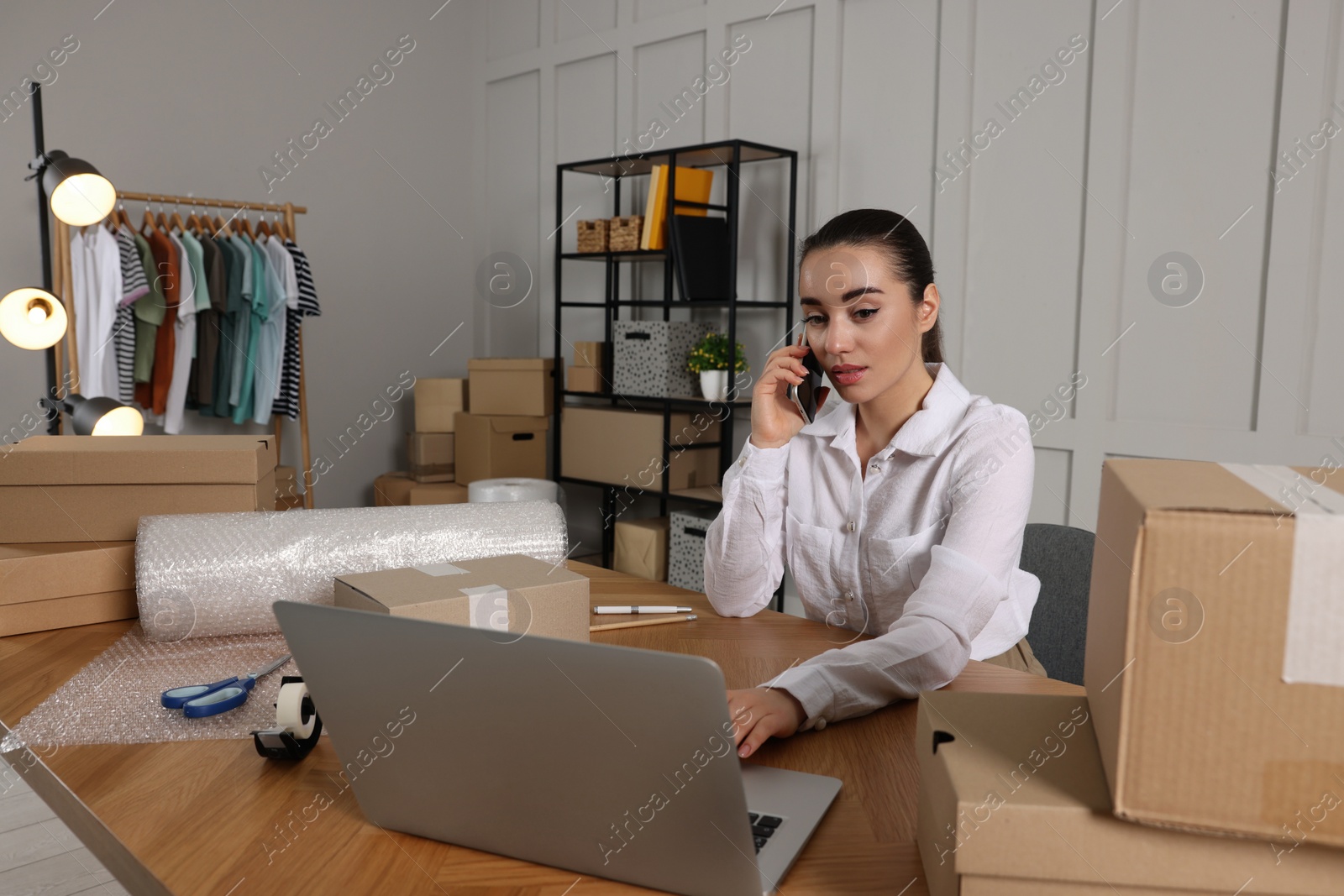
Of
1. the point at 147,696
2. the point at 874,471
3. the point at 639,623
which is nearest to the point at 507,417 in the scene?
the point at 874,471

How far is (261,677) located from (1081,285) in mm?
2497

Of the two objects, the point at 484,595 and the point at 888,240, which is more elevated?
the point at 888,240

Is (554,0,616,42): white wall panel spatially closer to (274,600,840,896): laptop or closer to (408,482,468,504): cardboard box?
(408,482,468,504): cardboard box

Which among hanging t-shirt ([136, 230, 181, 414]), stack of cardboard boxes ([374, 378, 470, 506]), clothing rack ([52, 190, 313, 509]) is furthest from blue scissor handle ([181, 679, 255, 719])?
stack of cardboard boxes ([374, 378, 470, 506])

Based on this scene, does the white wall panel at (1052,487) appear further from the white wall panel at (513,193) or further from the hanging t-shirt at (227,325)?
the hanging t-shirt at (227,325)

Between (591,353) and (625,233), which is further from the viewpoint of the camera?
(591,353)

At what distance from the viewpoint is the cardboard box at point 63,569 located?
1279 mm

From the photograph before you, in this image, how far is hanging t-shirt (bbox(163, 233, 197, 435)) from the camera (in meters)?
3.56

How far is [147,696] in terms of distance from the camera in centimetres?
106

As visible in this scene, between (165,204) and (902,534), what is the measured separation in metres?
3.53

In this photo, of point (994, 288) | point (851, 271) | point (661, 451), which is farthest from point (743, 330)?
point (851, 271)

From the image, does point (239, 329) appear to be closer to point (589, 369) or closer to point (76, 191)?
point (589, 369)

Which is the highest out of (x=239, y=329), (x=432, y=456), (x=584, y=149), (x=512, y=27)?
(x=512, y=27)

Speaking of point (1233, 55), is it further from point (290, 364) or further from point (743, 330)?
point (290, 364)
